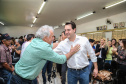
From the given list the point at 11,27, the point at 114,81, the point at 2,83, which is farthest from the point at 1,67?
the point at 11,27

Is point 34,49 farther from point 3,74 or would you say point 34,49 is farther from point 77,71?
point 3,74

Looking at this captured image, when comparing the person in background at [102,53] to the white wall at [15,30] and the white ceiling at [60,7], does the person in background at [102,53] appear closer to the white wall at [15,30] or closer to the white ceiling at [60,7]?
the white ceiling at [60,7]

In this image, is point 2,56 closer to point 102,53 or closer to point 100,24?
point 102,53

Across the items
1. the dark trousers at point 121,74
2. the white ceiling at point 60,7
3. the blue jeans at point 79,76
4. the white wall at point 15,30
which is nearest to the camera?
the blue jeans at point 79,76

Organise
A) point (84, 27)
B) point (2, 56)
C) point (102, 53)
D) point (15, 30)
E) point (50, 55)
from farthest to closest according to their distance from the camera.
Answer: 1. point (15, 30)
2. point (84, 27)
3. point (102, 53)
4. point (2, 56)
5. point (50, 55)

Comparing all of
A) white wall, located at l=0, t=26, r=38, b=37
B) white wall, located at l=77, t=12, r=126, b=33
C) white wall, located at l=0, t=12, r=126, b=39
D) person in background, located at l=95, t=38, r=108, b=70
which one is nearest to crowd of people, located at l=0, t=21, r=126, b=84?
person in background, located at l=95, t=38, r=108, b=70

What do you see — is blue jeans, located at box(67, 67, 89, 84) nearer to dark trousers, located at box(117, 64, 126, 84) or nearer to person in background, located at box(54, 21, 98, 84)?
person in background, located at box(54, 21, 98, 84)

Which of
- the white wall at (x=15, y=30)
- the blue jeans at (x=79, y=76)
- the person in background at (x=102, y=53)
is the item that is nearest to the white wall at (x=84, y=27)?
the white wall at (x=15, y=30)

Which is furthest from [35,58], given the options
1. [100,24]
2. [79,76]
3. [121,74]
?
Answer: [100,24]

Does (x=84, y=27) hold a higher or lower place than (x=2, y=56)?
higher

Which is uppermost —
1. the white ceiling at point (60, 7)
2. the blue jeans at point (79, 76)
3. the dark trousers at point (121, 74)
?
the white ceiling at point (60, 7)

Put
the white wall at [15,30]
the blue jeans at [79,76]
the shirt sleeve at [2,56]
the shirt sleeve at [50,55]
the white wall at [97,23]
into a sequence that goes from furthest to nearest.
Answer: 1. the white wall at [15,30]
2. the white wall at [97,23]
3. the shirt sleeve at [2,56]
4. the blue jeans at [79,76]
5. the shirt sleeve at [50,55]

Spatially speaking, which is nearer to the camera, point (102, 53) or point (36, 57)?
point (36, 57)

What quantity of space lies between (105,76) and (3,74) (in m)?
2.66
